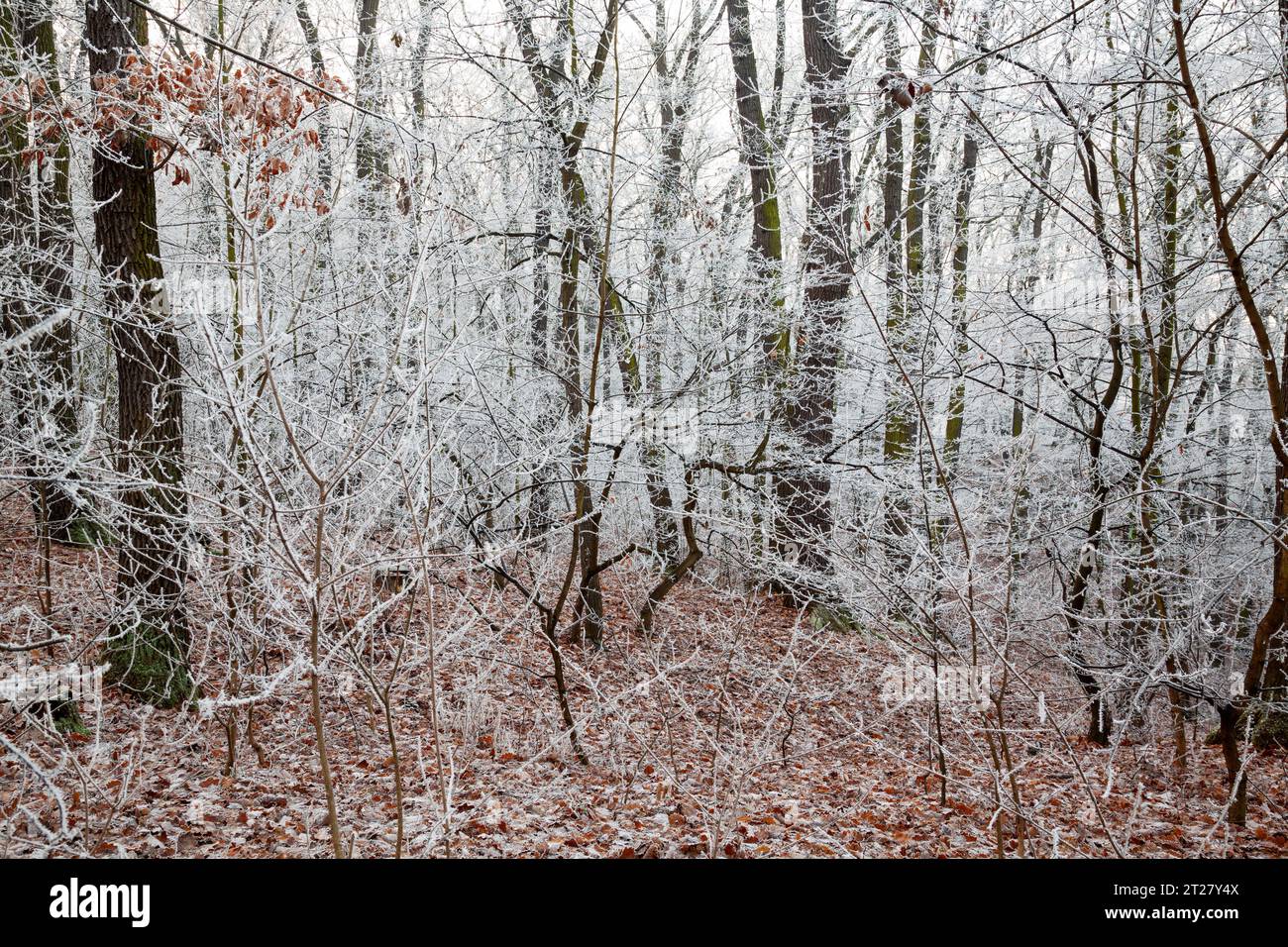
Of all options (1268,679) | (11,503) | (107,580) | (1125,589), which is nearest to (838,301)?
(1125,589)

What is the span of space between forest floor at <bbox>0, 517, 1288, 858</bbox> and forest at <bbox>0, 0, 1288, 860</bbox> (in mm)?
51

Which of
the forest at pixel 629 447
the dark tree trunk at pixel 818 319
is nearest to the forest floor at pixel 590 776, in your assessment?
the forest at pixel 629 447

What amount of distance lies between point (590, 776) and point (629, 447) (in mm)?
3389

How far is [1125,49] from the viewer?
169 inches

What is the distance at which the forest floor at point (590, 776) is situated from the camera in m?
4.22

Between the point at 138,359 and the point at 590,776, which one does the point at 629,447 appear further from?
the point at 138,359

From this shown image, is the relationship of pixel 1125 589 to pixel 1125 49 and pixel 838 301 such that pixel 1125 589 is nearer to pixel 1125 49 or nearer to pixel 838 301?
pixel 838 301

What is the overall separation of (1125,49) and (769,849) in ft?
15.5

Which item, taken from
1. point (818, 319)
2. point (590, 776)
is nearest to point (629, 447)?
point (818, 319)

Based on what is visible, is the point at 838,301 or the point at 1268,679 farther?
the point at 838,301

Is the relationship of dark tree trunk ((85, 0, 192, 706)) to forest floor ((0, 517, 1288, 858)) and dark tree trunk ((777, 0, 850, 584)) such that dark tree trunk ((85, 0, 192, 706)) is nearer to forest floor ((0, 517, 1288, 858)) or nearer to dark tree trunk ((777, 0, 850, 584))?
forest floor ((0, 517, 1288, 858))

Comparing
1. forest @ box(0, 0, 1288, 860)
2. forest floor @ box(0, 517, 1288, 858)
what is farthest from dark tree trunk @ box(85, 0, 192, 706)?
forest floor @ box(0, 517, 1288, 858)

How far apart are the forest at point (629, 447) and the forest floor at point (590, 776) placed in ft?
0.17

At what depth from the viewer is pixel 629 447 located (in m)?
7.95
